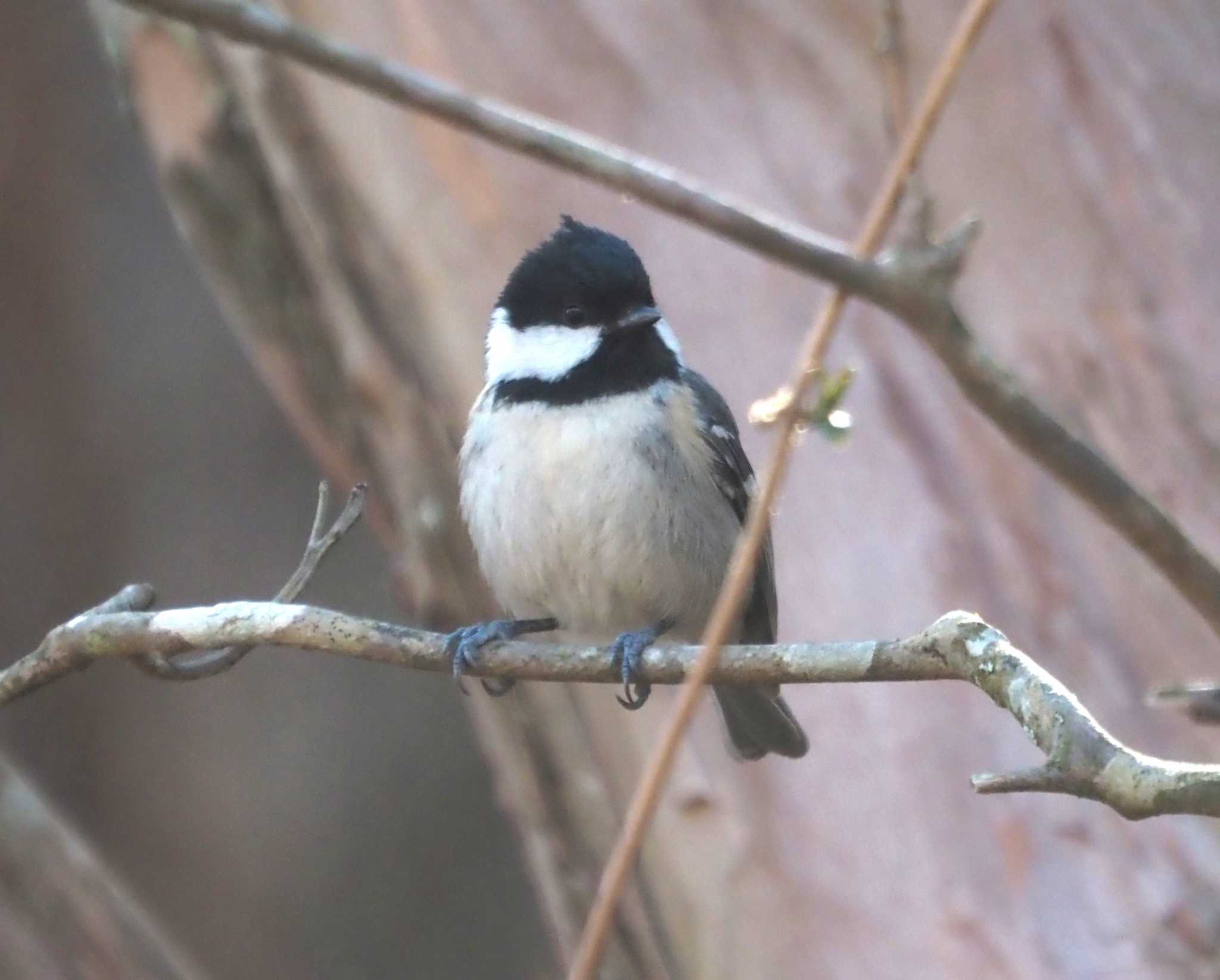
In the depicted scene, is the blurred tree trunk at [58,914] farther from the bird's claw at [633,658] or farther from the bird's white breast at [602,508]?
the bird's claw at [633,658]

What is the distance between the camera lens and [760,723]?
13.1 feet

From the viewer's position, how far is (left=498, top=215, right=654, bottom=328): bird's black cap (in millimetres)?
3732

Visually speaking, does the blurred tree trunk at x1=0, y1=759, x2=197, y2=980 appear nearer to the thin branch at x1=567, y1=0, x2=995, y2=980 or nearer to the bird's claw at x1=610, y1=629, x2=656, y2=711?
the bird's claw at x1=610, y1=629, x2=656, y2=711

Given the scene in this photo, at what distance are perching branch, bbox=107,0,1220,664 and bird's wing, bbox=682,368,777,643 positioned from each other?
1936 millimetres

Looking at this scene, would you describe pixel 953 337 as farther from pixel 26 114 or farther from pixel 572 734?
pixel 26 114

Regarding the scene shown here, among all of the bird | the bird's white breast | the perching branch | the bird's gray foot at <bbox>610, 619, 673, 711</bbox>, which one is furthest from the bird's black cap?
the perching branch

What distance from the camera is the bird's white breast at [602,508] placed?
11.6 feet

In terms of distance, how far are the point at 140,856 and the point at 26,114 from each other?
11.6 ft

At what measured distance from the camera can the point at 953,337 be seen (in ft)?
5.38

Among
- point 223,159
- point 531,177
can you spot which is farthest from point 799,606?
point 223,159

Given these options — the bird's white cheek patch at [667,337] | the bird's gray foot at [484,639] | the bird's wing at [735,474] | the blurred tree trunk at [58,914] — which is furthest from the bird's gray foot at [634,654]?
the blurred tree trunk at [58,914]

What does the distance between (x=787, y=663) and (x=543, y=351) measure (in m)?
1.50

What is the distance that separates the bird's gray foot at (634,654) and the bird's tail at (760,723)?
304 millimetres

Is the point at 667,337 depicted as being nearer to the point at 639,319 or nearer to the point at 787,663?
the point at 639,319
